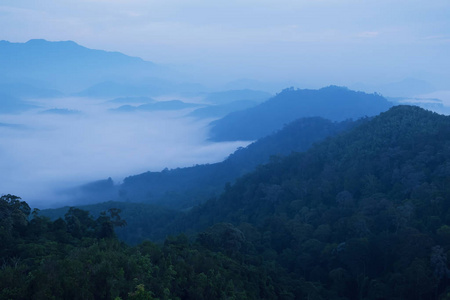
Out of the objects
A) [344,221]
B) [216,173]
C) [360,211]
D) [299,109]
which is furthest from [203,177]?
[299,109]

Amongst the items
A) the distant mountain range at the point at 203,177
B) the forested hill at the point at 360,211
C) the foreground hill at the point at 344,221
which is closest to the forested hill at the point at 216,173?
the distant mountain range at the point at 203,177

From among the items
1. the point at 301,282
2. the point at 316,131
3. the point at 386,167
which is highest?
the point at 316,131

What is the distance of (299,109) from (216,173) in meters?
51.7

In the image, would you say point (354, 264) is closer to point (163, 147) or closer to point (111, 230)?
point (111, 230)

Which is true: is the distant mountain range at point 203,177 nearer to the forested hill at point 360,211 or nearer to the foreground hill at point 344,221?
the forested hill at point 360,211

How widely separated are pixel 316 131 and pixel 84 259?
197 feet

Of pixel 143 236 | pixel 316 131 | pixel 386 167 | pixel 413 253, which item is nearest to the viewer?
pixel 413 253

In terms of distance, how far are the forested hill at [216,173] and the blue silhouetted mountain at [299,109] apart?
3533 cm

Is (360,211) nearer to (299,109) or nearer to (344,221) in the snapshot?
(344,221)

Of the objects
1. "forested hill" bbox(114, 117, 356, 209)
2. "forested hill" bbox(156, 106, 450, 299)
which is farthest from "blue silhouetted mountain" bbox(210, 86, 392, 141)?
"forested hill" bbox(156, 106, 450, 299)

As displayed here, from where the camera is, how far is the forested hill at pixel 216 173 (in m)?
66.9

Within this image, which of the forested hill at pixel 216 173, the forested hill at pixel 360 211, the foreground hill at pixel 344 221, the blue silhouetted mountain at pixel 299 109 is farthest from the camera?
the blue silhouetted mountain at pixel 299 109

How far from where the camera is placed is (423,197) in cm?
2625

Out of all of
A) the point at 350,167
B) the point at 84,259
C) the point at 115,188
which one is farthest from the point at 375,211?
the point at 115,188
